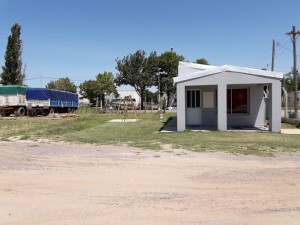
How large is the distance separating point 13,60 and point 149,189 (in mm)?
51575

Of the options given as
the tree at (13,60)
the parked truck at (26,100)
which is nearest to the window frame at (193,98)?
the parked truck at (26,100)

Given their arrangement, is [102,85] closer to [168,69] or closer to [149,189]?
[168,69]

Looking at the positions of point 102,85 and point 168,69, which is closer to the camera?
point 168,69

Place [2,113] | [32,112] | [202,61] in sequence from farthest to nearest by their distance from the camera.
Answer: [202,61] → [32,112] → [2,113]

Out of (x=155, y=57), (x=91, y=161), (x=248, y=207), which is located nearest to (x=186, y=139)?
(x=91, y=161)

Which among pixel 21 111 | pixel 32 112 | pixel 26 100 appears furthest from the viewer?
pixel 32 112

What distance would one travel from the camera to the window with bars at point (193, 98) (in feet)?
73.7

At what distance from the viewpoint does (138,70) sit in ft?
217

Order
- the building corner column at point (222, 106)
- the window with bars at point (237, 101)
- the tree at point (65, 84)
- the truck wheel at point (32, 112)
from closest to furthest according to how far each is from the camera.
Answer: the building corner column at point (222, 106) → the window with bars at point (237, 101) → the truck wheel at point (32, 112) → the tree at point (65, 84)

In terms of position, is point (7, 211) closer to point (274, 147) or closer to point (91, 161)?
point (91, 161)

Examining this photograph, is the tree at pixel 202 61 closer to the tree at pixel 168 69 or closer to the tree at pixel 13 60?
the tree at pixel 168 69

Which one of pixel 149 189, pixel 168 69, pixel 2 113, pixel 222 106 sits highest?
pixel 168 69

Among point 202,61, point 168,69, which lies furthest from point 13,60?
point 202,61

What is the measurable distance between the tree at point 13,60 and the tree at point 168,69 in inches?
948
